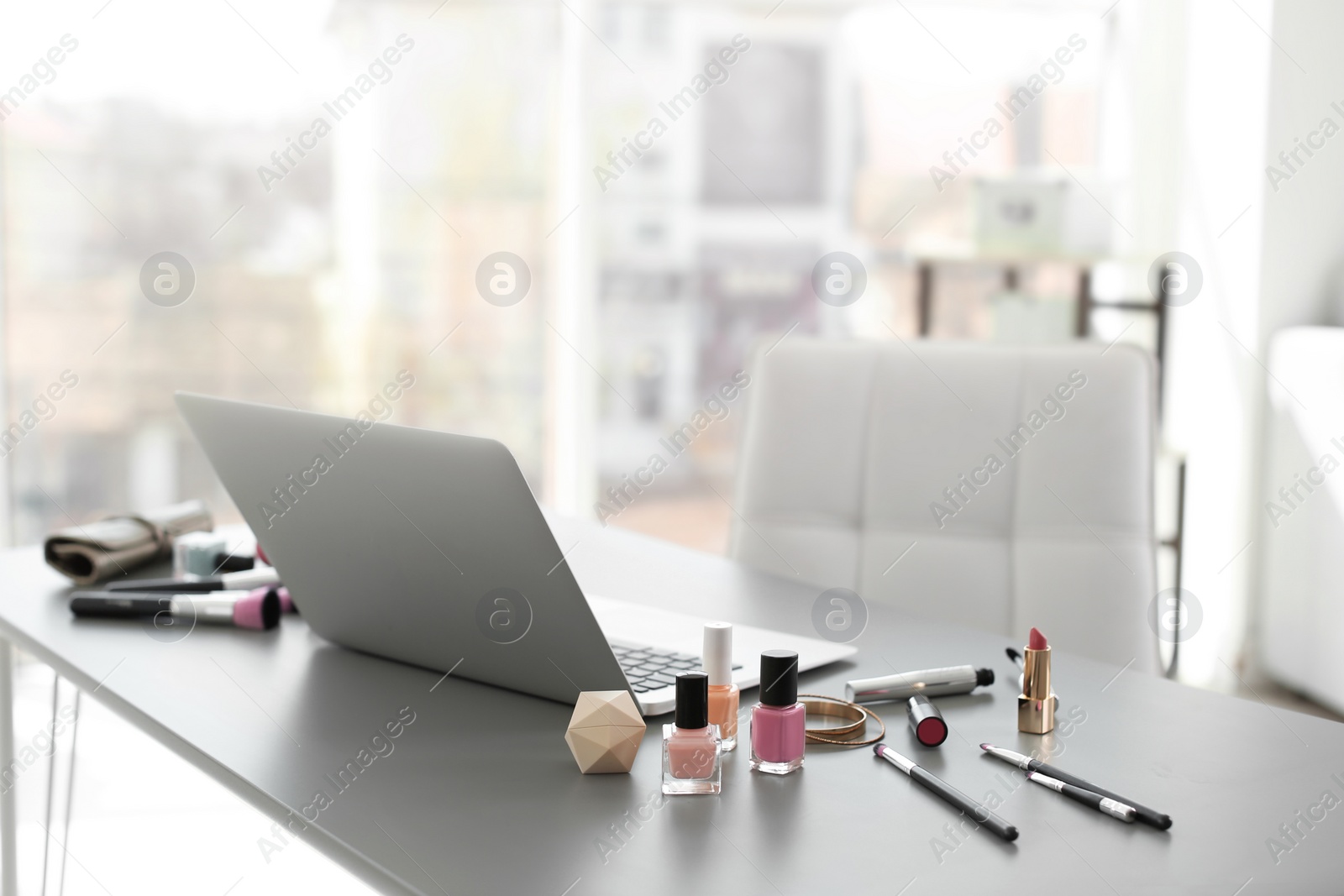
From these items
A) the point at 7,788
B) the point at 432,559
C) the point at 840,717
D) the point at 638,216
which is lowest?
the point at 7,788

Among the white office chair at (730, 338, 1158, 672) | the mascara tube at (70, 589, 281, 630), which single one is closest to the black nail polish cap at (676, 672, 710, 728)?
the mascara tube at (70, 589, 281, 630)

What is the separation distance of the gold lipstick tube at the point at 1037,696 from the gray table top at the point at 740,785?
0.01 meters

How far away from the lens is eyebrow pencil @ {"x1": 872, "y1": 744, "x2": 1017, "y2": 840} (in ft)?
2.33

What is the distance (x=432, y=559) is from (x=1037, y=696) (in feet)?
1.50

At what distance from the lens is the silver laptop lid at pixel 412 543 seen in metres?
0.84

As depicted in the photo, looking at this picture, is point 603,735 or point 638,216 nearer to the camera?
point 603,735

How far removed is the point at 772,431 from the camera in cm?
160

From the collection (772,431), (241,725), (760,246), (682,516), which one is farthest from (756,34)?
(241,725)

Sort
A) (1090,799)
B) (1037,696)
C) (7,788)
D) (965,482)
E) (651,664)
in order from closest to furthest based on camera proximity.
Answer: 1. (1090,799)
2. (1037,696)
3. (651,664)
4. (7,788)
5. (965,482)

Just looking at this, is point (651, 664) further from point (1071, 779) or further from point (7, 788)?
point (7, 788)

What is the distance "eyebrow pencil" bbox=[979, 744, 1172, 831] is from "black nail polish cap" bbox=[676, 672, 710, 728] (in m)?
0.21

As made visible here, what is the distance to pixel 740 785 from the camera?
0.79 meters

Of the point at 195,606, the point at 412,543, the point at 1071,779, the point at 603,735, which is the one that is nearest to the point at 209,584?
the point at 195,606

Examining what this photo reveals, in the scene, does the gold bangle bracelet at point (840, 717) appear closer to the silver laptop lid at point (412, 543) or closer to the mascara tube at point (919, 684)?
the mascara tube at point (919, 684)
